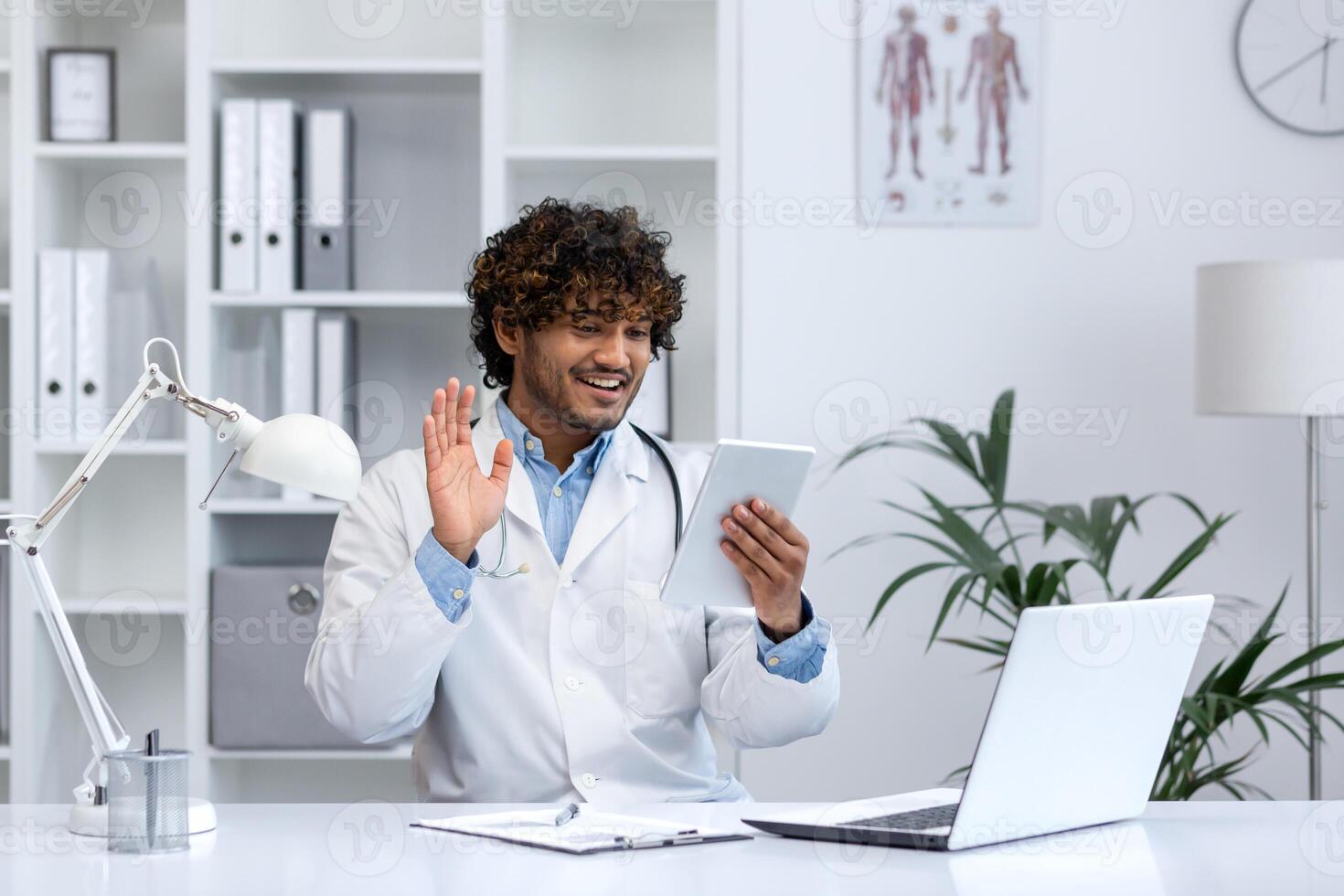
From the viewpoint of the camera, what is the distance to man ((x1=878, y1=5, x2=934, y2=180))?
2.84 meters

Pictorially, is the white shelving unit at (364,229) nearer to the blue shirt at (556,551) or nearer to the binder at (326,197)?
the binder at (326,197)

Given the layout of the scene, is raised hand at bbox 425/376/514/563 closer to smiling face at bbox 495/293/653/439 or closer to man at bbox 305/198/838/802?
man at bbox 305/198/838/802

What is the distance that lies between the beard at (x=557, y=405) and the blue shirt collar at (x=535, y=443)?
0.06 ft

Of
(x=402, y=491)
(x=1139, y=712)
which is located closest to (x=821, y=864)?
(x=1139, y=712)

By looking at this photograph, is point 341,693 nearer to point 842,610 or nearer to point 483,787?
point 483,787

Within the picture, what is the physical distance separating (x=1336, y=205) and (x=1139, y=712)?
1.90m

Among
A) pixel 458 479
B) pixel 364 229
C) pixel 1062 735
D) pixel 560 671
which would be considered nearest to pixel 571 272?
pixel 458 479

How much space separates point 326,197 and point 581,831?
1.66m

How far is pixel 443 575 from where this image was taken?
59.9 inches

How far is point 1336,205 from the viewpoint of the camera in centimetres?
286

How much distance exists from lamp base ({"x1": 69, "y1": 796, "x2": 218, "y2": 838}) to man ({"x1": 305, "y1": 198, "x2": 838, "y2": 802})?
0.27 m

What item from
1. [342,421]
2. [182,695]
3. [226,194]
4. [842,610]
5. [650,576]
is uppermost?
[226,194]

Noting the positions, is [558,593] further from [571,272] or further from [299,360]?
[299,360]

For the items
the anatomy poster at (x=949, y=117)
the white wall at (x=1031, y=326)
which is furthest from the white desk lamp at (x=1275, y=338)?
the anatomy poster at (x=949, y=117)
